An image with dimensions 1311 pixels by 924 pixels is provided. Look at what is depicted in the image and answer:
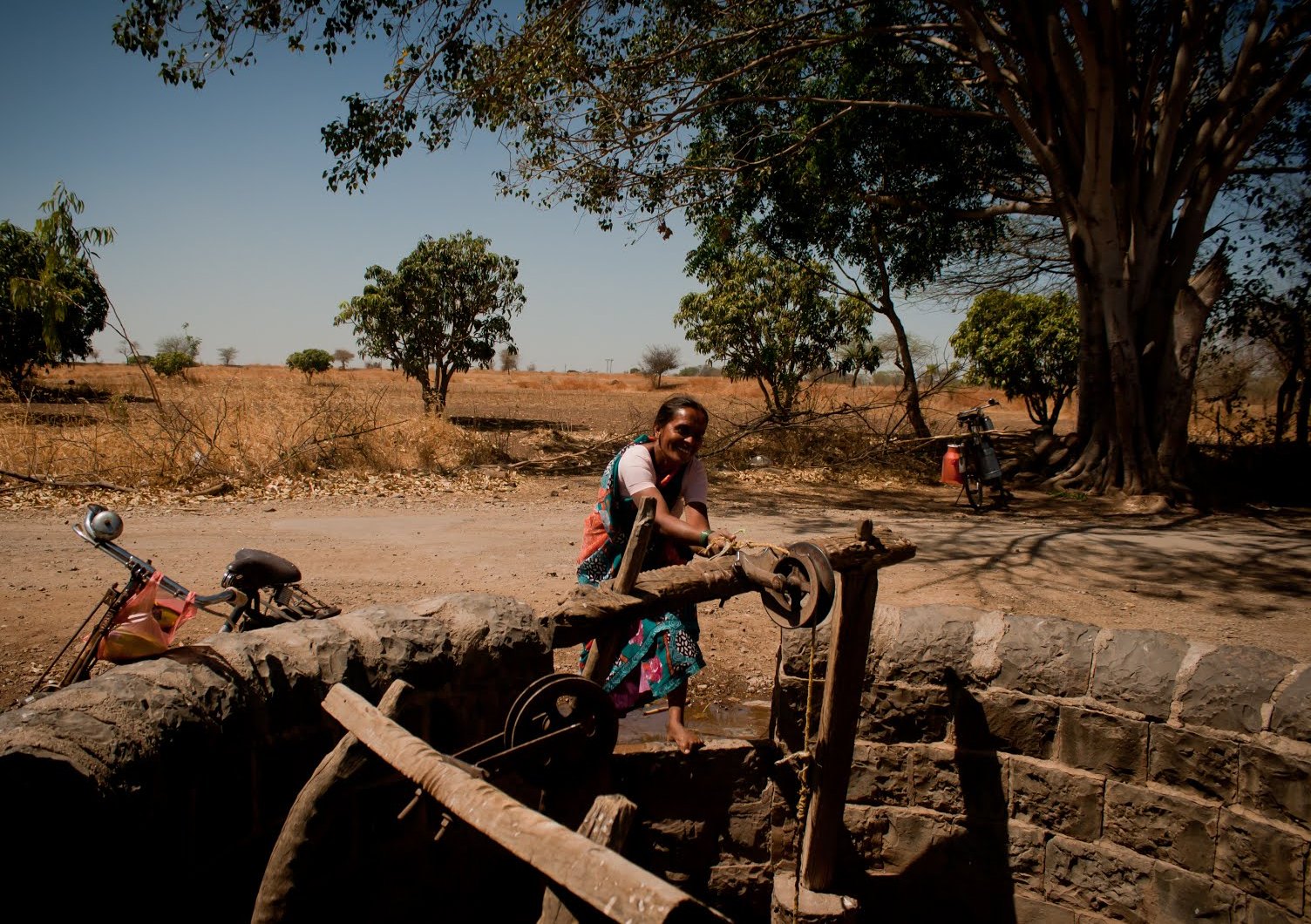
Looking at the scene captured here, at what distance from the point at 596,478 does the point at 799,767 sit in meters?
8.67

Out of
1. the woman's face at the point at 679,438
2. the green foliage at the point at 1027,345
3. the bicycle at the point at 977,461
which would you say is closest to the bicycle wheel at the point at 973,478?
the bicycle at the point at 977,461

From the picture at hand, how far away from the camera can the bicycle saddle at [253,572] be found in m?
3.67

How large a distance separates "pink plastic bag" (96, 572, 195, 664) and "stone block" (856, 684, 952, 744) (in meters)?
2.97

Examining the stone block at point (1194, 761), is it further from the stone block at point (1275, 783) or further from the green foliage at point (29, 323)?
the green foliage at point (29, 323)

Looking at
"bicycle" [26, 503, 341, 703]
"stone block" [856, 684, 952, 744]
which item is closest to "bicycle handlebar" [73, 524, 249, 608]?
"bicycle" [26, 503, 341, 703]

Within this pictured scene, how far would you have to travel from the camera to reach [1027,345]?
699 inches

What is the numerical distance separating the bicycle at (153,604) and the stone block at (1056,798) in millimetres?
3324

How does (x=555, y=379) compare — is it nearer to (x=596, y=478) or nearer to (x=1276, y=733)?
(x=596, y=478)

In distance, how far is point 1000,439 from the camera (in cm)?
1398

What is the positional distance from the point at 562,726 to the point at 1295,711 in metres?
2.63

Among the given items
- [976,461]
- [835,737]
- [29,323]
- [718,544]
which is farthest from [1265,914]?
[29,323]

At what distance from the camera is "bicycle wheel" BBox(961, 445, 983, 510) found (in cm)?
995

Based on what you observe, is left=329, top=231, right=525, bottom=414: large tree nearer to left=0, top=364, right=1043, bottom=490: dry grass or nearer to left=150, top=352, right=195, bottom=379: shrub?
left=0, top=364, right=1043, bottom=490: dry grass

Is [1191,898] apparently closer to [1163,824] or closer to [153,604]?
[1163,824]
